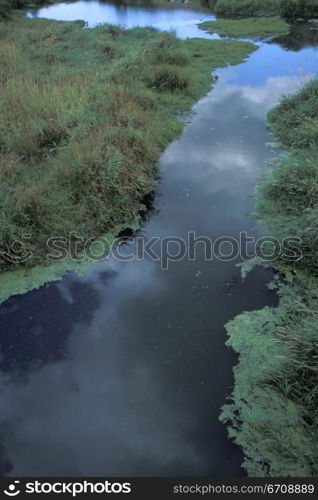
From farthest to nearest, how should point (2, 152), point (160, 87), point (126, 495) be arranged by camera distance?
point (160, 87)
point (2, 152)
point (126, 495)

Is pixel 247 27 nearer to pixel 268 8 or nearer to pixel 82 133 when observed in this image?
pixel 268 8

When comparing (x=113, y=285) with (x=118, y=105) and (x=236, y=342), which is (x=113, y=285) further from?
(x=118, y=105)

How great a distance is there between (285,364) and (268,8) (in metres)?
25.8

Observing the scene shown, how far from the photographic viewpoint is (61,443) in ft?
11.5

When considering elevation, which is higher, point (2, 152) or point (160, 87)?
point (160, 87)

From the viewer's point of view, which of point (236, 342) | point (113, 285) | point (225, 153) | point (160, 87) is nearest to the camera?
point (236, 342)

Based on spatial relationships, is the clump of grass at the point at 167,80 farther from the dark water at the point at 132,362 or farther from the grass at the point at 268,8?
the grass at the point at 268,8

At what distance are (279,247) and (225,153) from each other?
3514 mm

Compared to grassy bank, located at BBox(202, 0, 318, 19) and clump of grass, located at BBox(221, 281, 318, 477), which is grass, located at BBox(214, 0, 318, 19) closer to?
grassy bank, located at BBox(202, 0, 318, 19)

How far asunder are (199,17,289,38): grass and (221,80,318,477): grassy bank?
16.0 m

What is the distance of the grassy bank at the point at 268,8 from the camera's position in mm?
22375

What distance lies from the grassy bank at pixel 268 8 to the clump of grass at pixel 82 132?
13.3 m

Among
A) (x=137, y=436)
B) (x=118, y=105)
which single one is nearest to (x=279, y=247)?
(x=137, y=436)

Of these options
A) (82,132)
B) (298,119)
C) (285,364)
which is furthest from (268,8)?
(285,364)
